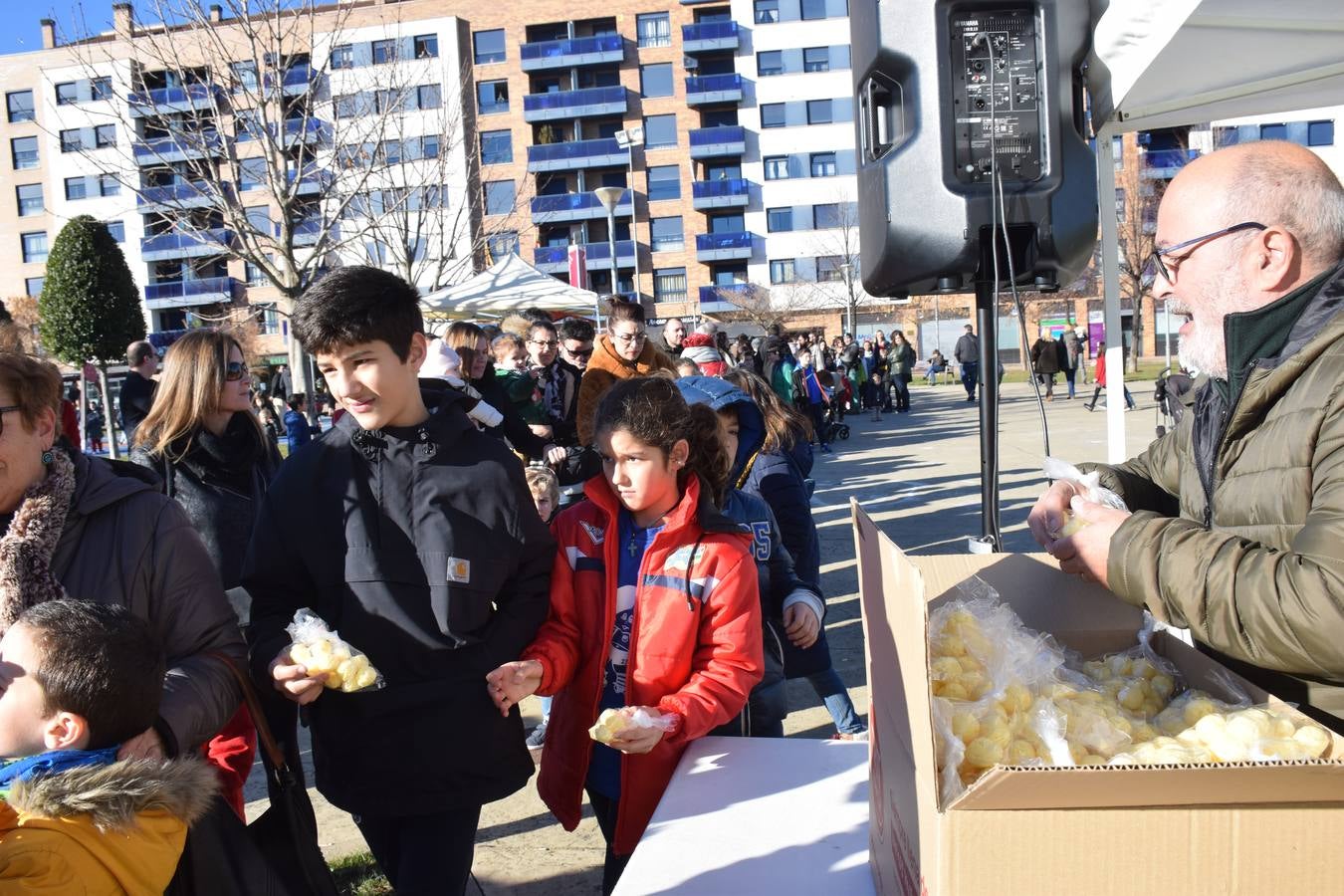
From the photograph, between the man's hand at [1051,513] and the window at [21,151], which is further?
the window at [21,151]

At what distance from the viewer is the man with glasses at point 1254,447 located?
4.53 ft

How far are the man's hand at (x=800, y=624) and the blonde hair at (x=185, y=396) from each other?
227 cm

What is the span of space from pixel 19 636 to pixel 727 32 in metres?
52.9

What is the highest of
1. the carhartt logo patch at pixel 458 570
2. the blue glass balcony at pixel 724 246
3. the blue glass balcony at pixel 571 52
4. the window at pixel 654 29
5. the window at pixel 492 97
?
the window at pixel 654 29

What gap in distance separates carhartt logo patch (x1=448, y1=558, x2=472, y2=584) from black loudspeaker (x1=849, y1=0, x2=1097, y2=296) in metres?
1.90

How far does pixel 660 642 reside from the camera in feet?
6.94

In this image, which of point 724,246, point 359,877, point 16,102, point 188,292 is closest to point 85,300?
point 359,877

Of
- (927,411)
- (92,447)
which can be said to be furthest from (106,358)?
(927,411)

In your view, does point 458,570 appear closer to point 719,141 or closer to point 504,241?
point 504,241

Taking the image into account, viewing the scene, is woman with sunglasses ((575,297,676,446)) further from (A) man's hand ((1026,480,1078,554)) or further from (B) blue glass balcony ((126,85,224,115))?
(B) blue glass balcony ((126,85,224,115))

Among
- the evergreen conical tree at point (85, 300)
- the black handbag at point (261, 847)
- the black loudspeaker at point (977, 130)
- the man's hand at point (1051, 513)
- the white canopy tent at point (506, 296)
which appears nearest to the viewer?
the black handbag at point (261, 847)

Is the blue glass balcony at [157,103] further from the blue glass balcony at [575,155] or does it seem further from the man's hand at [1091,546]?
the blue glass balcony at [575,155]

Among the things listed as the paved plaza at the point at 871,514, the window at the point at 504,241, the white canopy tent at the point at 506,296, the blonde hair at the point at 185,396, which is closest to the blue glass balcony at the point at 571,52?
the window at the point at 504,241

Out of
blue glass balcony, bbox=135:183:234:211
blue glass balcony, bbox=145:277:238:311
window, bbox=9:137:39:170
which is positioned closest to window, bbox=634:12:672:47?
blue glass balcony, bbox=145:277:238:311
